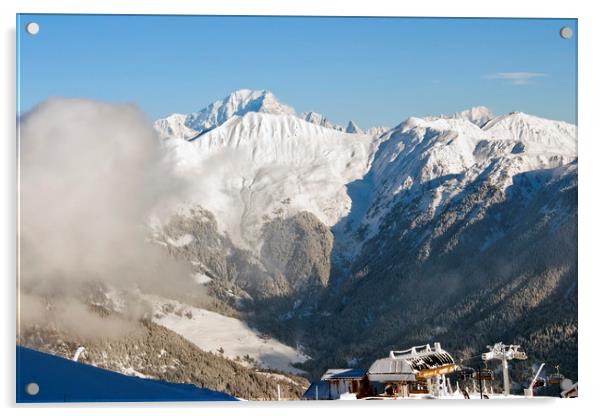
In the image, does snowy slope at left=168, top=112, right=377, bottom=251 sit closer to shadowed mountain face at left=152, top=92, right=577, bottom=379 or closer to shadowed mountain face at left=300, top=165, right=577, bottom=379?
shadowed mountain face at left=152, top=92, right=577, bottom=379

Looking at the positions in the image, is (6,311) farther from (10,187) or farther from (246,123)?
(246,123)

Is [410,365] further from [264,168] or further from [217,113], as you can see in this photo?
[264,168]

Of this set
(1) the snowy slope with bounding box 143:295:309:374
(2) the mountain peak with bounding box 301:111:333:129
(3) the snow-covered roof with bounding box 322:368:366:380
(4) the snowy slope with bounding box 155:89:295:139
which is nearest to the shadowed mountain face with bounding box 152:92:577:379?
(2) the mountain peak with bounding box 301:111:333:129

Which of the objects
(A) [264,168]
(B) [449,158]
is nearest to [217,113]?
(A) [264,168]

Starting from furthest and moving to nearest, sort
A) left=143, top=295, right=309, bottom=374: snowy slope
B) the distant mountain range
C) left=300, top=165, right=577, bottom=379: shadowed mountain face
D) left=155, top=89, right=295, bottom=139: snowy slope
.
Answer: left=143, top=295, right=309, bottom=374: snowy slope
left=155, top=89, right=295, bottom=139: snowy slope
the distant mountain range
left=300, top=165, right=577, bottom=379: shadowed mountain face


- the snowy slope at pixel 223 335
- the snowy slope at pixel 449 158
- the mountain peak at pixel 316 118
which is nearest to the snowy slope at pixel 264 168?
the mountain peak at pixel 316 118

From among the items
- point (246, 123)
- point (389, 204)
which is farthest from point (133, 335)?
point (389, 204)
